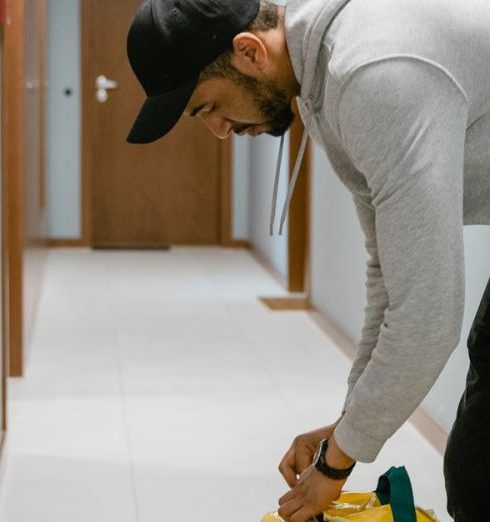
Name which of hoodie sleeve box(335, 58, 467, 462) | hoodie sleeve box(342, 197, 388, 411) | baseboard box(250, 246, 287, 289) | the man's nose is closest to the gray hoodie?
hoodie sleeve box(335, 58, 467, 462)

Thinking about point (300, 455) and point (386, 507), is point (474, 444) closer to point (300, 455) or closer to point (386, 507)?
point (386, 507)

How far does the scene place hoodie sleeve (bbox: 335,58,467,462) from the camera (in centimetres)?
137

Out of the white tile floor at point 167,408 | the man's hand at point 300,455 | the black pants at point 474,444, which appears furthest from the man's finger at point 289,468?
the white tile floor at point 167,408

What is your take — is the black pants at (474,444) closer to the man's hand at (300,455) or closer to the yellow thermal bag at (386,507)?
the yellow thermal bag at (386,507)

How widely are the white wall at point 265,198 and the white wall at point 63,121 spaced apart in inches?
44.2

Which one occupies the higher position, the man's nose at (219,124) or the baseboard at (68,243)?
the man's nose at (219,124)

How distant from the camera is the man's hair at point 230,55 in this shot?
1.53 meters

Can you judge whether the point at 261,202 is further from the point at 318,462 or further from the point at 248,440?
the point at 318,462

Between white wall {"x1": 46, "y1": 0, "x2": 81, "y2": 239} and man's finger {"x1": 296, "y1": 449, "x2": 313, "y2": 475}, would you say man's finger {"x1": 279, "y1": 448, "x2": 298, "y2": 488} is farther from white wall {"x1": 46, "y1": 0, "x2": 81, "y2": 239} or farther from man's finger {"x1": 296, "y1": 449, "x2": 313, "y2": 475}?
white wall {"x1": 46, "y1": 0, "x2": 81, "y2": 239}

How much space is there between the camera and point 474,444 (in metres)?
1.66

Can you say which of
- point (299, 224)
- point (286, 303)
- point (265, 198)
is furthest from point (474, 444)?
point (265, 198)

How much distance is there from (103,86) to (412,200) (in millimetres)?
6296

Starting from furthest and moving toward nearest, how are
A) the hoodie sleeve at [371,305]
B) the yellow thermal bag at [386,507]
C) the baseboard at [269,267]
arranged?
the baseboard at [269,267], the hoodie sleeve at [371,305], the yellow thermal bag at [386,507]

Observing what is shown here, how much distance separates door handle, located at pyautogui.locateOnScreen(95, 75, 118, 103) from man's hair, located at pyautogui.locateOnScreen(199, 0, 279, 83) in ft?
19.8
